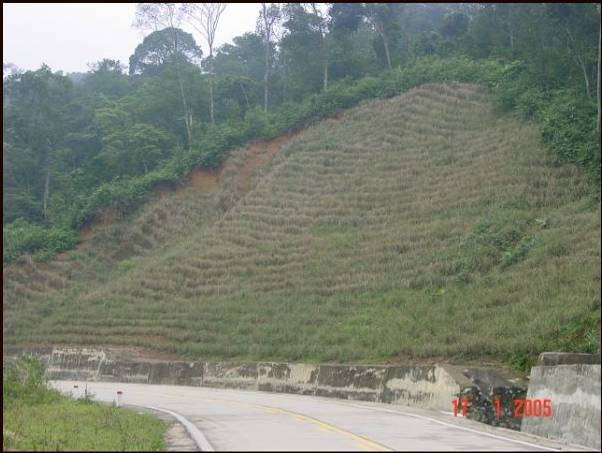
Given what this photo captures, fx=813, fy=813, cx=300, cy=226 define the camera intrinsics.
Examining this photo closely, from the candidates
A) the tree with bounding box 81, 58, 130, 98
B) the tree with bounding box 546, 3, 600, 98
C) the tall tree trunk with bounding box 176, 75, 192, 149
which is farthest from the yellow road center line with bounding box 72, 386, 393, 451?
the tree with bounding box 81, 58, 130, 98

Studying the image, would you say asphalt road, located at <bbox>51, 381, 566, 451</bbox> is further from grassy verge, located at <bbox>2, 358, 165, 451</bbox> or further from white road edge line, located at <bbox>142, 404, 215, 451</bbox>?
grassy verge, located at <bbox>2, 358, 165, 451</bbox>

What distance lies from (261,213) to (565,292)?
80.2 feet

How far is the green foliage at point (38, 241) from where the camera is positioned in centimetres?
5147

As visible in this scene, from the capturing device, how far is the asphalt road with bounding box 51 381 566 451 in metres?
12.2

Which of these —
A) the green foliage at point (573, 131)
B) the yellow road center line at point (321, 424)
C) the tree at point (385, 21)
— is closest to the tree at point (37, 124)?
the tree at point (385, 21)

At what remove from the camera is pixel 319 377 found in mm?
26312

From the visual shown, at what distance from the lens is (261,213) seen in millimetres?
47625

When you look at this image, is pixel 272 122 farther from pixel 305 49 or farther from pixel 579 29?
pixel 579 29

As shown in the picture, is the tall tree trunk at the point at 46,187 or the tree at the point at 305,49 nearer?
the tall tree trunk at the point at 46,187

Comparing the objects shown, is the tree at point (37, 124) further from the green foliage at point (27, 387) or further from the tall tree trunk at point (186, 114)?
the green foliage at point (27, 387)

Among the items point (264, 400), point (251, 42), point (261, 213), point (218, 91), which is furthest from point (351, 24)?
point (264, 400)
